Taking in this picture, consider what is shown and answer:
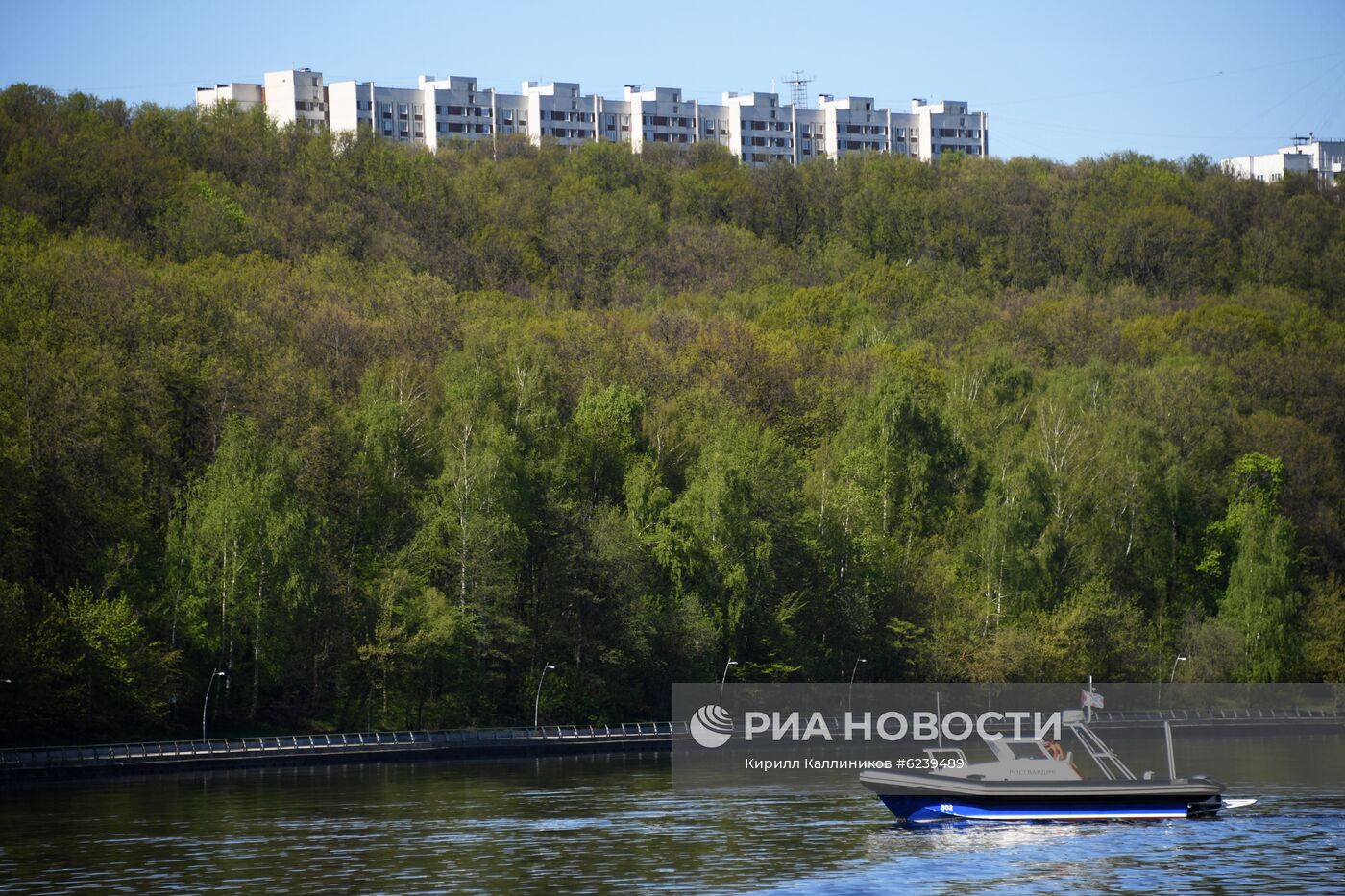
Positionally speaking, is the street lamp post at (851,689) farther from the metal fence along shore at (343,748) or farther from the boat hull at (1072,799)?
the boat hull at (1072,799)

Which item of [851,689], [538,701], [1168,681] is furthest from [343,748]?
[1168,681]

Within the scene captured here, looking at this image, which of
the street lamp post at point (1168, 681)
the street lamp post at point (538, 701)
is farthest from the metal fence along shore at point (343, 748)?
the street lamp post at point (1168, 681)

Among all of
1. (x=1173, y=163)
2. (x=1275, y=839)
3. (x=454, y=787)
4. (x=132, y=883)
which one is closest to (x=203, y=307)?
(x=454, y=787)

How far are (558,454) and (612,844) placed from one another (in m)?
47.0

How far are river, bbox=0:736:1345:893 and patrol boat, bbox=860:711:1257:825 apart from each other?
48cm

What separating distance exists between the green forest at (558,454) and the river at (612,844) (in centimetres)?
1655

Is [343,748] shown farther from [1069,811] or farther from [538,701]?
[1069,811]

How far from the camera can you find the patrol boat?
53.1m

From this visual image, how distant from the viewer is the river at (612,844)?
45.0 metres

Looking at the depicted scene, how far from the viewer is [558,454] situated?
317 feet

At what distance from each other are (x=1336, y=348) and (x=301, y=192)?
7609 centimetres

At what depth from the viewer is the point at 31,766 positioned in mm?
70188

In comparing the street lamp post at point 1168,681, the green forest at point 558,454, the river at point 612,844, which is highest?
the green forest at point 558,454

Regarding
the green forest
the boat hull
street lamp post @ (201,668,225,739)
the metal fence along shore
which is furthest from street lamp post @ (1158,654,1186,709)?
street lamp post @ (201,668,225,739)
